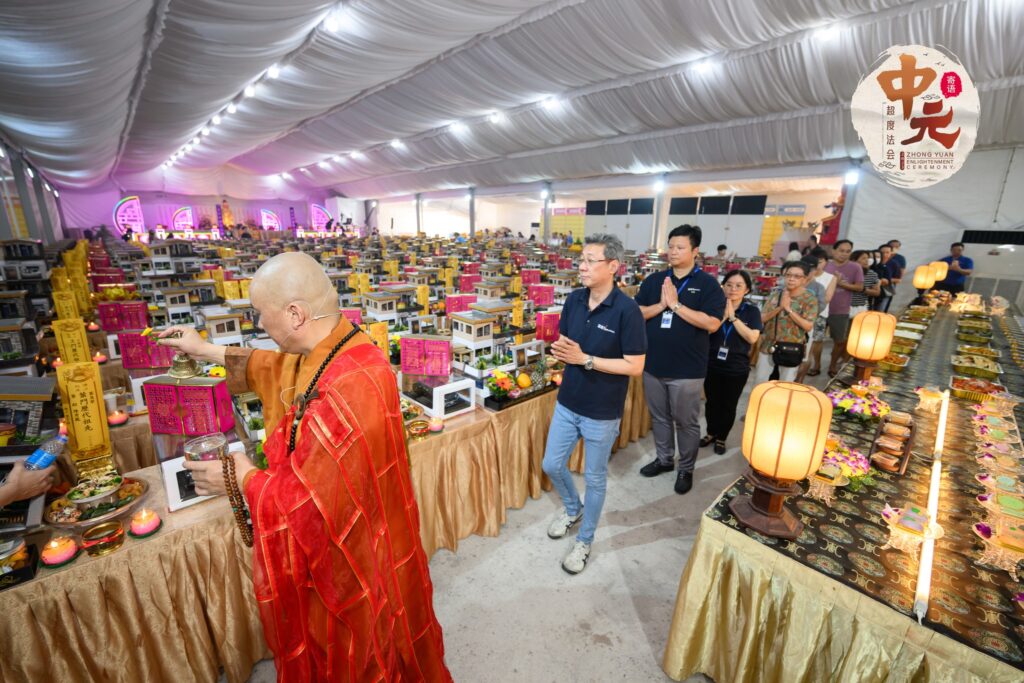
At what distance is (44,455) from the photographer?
1553 mm

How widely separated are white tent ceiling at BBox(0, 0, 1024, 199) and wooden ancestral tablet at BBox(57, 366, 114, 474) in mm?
2965

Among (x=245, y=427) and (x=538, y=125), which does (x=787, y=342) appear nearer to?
(x=245, y=427)

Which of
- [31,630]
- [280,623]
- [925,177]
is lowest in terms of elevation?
[31,630]

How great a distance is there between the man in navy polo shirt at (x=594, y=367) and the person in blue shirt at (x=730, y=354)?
4.67ft

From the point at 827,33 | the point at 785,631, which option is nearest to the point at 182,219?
the point at 827,33

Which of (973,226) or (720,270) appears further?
(720,270)

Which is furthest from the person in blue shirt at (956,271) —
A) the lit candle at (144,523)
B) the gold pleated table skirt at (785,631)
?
the lit candle at (144,523)

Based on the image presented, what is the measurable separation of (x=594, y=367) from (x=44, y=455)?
7.34 feet

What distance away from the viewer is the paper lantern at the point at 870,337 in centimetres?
279

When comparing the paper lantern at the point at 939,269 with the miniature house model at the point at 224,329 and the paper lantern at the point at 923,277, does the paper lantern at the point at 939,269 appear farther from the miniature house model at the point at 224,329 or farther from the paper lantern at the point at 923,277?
the miniature house model at the point at 224,329

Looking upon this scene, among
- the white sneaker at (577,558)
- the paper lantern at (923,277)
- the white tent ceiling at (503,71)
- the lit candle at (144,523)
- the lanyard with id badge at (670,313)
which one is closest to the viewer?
the lit candle at (144,523)

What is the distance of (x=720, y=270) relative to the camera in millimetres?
10719

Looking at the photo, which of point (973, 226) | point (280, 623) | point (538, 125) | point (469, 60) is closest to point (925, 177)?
point (280, 623)

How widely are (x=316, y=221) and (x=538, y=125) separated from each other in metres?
24.7
